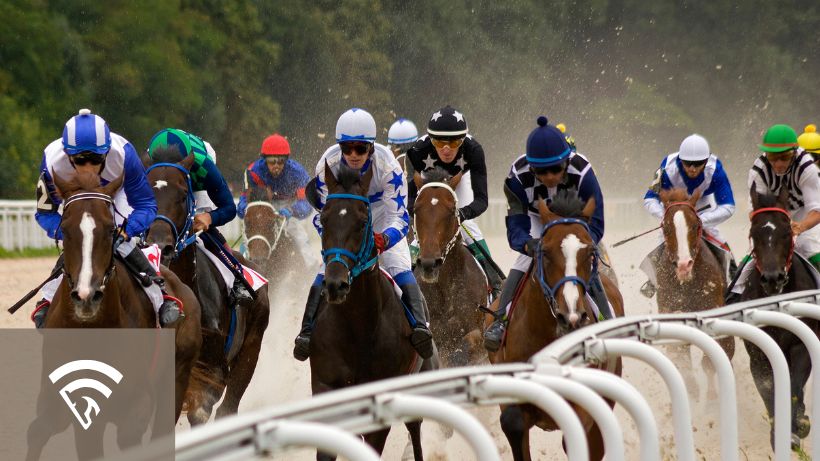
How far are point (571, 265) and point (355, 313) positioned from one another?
1.31 meters

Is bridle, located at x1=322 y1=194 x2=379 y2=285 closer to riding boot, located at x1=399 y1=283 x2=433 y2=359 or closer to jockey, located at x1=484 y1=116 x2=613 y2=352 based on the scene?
riding boot, located at x1=399 y1=283 x2=433 y2=359

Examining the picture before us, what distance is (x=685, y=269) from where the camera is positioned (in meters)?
9.36

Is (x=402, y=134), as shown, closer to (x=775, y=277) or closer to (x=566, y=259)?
(x=775, y=277)

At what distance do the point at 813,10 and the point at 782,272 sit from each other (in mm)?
47687

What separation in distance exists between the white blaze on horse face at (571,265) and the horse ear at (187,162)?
9.51 ft

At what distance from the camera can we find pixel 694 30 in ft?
171

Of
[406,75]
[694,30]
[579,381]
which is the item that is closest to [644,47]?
[694,30]

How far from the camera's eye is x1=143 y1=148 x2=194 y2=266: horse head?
6.83 meters

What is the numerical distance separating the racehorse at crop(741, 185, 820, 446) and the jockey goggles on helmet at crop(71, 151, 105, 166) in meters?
3.94

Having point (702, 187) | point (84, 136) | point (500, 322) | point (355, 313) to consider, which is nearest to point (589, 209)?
point (500, 322)

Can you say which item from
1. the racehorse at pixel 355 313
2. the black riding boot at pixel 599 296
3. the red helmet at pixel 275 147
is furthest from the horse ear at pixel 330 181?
the red helmet at pixel 275 147

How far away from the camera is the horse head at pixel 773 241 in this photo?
7578 mm

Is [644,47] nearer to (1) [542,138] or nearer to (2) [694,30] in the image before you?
(2) [694,30]

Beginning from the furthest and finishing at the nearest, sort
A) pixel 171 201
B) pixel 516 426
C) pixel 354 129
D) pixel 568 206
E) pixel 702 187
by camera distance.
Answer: pixel 702 187, pixel 171 201, pixel 354 129, pixel 568 206, pixel 516 426
